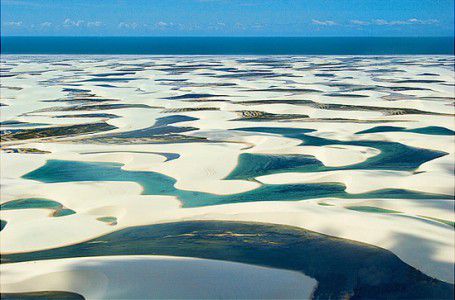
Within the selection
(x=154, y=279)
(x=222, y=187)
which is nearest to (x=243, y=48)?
(x=222, y=187)

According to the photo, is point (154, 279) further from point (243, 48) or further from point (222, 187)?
point (243, 48)

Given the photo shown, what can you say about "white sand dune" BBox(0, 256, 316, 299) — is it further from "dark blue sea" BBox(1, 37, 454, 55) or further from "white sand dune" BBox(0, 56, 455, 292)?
"dark blue sea" BBox(1, 37, 454, 55)

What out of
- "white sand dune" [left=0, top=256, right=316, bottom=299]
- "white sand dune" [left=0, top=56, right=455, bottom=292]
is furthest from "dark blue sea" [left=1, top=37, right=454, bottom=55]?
"white sand dune" [left=0, top=256, right=316, bottom=299]

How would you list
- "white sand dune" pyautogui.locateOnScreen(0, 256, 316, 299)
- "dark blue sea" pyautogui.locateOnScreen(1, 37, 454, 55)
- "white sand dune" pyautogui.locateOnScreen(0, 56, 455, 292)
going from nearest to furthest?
"white sand dune" pyautogui.locateOnScreen(0, 256, 316, 299), "white sand dune" pyautogui.locateOnScreen(0, 56, 455, 292), "dark blue sea" pyautogui.locateOnScreen(1, 37, 454, 55)

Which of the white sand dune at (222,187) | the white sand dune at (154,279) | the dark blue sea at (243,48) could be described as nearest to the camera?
the white sand dune at (154,279)

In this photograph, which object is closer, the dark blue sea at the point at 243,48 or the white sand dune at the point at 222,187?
the white sand dune at the point at 222,187

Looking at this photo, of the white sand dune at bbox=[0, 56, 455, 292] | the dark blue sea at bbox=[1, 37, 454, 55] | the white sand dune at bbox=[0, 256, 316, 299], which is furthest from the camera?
the dark blue sea at bbox=[1, 37, 454, 55]

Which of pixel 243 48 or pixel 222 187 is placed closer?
pixel 222 187

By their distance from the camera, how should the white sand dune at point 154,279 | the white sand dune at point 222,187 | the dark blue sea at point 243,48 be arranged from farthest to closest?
the dark blue sea at point 243,48
the white sand dune at point 222,187
the white sand dune at point 154,279

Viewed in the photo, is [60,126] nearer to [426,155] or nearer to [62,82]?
[426,155]

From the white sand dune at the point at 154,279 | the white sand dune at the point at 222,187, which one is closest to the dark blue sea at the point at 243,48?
the white sand dune at the point at 222,187

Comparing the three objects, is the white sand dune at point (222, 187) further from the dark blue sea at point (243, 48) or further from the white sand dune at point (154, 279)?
the dark blue sea at point (243, 48)
